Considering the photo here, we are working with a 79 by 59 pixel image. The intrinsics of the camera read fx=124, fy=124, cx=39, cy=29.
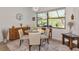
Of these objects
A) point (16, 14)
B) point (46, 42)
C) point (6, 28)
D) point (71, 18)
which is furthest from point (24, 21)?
point (71, 18)

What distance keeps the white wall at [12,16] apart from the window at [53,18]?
0.30 metres

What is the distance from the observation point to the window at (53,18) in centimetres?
331

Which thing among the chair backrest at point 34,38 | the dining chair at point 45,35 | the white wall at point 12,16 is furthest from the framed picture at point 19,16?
the dining chair at point 45,35

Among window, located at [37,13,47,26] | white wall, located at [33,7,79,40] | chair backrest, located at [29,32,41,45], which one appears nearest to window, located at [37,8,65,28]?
window, located at [37,13,47,26]

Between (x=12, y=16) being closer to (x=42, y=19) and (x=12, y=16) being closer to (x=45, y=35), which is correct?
(x=42, y=19)

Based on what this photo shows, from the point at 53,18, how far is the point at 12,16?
110 cm

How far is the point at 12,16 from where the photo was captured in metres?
3.27

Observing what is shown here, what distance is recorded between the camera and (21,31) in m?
3.42

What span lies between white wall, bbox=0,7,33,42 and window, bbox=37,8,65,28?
0.98 feet

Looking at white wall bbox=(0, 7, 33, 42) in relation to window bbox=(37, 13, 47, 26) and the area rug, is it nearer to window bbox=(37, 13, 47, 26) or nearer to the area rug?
window bbox=(37, 13, 47, 26)

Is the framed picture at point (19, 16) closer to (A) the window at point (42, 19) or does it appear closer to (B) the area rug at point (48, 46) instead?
(A) the window at point (42, 19)
